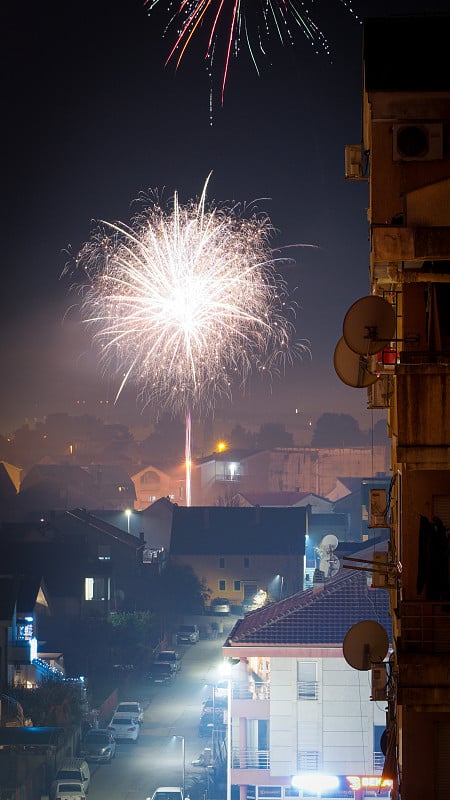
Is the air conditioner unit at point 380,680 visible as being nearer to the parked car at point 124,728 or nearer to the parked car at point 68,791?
the parked car at point 68,791

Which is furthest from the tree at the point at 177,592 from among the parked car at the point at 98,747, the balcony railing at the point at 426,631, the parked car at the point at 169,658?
the balcony railing at the point at 426,631

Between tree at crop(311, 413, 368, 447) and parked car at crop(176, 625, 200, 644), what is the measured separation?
6417cm

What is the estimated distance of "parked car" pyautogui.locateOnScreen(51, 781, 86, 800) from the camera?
26.4 m

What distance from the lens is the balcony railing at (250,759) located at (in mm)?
22831

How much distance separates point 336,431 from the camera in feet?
377

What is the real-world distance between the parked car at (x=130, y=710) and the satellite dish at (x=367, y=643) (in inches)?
961

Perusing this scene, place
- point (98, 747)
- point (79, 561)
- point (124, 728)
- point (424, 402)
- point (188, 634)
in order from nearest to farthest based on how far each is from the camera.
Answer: point (424, 402), point (98, 747), point (124, 728), point (79, 561), point (188, 634)

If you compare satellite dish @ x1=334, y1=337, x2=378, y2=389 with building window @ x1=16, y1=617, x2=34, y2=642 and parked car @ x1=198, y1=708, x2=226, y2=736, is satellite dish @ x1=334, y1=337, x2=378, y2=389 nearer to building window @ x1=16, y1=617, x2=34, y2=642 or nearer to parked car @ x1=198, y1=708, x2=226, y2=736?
parked car @ x1=198, y1=708, x2=226, y2=736

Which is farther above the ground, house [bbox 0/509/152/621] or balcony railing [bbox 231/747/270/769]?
house [bbox 0/509/152/621]

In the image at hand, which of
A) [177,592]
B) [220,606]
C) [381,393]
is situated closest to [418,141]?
[381,393]

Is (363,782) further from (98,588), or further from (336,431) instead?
(336,431)

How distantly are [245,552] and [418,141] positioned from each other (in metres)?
49.3

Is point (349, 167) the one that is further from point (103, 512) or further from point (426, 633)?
point (103, 512)

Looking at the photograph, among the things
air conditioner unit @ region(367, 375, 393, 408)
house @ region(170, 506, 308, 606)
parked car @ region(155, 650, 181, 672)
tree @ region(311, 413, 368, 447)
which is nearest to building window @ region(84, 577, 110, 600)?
parked car @ region(155, 650, 181, 672)
